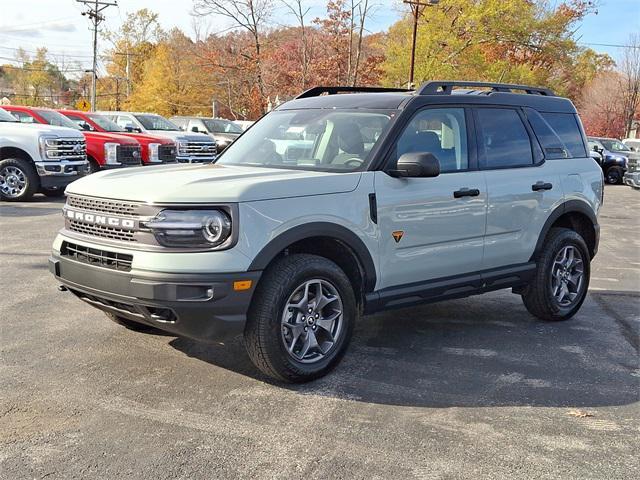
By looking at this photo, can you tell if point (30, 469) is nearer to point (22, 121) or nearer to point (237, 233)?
point (237, 233)

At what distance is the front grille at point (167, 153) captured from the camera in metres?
17.4

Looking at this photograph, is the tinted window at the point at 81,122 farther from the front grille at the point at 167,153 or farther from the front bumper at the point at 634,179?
the front bumper at the point at 634,179

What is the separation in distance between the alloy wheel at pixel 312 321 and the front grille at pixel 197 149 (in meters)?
15.5

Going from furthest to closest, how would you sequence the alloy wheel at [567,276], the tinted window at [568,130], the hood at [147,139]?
the hood at [147,139], the tinted window at [568,130], the alloy wheel at [567,276]

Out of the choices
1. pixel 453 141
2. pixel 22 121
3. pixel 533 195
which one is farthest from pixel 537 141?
pixel 22 121

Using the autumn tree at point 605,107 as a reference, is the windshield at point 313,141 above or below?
below

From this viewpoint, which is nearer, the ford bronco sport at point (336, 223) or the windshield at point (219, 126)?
the ford bronco sport at point (336, 223)

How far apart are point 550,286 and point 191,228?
3464mm

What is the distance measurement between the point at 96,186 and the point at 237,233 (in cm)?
109

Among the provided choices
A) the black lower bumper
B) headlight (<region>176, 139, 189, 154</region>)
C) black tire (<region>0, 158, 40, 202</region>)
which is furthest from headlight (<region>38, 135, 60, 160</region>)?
the black lower bumper

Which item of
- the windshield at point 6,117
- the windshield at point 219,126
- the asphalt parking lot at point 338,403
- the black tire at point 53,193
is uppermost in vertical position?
the windshield at point 219,126

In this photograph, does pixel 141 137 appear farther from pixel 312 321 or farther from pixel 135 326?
pixel 312 321

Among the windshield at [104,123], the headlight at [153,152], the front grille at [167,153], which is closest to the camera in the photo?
the headlight at [153,152]

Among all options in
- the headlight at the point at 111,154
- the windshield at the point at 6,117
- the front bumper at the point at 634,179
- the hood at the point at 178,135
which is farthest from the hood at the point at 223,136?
the front bumper at the point at 634,179
